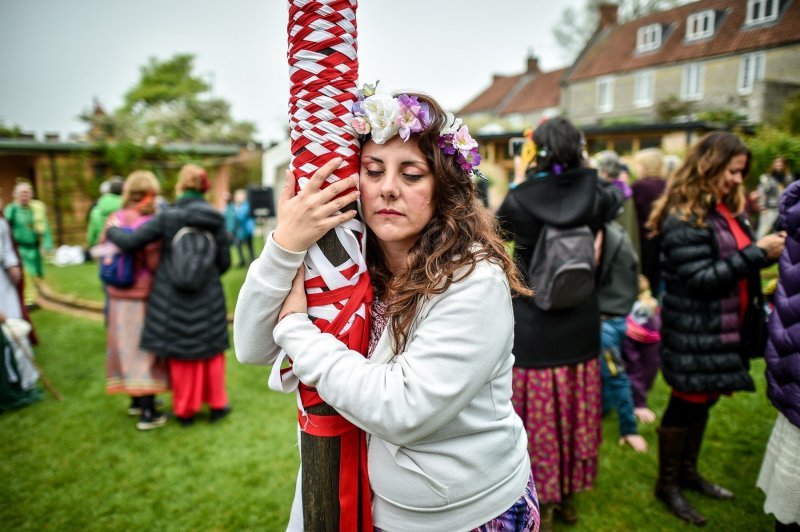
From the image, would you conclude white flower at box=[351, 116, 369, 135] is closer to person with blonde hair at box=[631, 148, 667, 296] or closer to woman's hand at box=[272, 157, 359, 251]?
woman's hand at box=[272, 157, 359, 251]

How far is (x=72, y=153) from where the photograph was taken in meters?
18.2

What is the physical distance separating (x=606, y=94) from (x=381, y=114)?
35.4m

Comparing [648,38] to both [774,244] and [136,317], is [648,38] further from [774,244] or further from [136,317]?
[136,317]

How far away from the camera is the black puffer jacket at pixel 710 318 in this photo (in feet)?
9.37

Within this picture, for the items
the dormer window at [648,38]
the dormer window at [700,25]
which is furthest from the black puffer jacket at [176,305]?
the dormer window at [648,38]

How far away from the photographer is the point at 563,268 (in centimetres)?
265

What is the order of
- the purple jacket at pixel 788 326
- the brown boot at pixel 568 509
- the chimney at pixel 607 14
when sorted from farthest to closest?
1. the chimney at pixel 607 14
2. the brown boot at pixel 568 509
3. the purple jacket at pixel 788 326

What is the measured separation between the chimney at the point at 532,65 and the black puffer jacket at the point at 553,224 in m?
47.5

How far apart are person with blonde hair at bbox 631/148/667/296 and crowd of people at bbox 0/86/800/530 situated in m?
0.02

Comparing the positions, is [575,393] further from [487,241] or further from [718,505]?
[487,241]

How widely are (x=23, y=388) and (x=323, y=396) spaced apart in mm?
5558

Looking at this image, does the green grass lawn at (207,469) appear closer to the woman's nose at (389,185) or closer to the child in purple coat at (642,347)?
the child in purple coat at (642,347)

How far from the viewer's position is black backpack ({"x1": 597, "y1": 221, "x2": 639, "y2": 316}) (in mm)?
3438

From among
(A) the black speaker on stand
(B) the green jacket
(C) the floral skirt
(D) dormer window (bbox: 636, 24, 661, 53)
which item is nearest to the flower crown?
(C) the floral skirt
